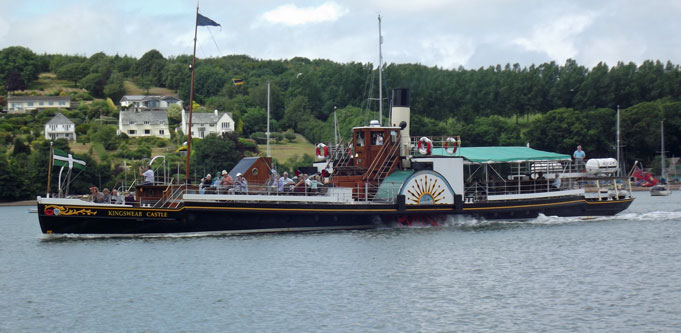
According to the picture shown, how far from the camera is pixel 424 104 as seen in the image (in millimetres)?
121000

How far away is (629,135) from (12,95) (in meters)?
102

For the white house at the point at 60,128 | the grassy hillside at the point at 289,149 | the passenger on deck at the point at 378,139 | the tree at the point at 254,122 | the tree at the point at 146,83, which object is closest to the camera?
the passenger on deck at the point at 378,139

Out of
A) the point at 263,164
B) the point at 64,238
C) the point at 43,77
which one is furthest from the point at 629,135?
the point at 43,77

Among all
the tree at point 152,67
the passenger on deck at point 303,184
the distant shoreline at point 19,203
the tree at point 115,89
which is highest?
the tree at point 152,67

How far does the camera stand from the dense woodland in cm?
10512

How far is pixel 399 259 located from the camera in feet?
108

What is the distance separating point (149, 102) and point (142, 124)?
20.6 meters

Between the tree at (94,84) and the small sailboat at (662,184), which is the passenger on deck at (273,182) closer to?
the small sailboat at (662,184)

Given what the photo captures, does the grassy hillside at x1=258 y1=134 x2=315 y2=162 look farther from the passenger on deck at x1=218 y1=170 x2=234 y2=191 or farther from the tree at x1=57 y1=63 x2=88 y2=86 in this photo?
the tree at x1=57 y1=63 x2=88 y2=86

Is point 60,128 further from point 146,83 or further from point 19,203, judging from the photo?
point 146,83

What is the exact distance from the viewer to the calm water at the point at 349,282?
23.3 metres

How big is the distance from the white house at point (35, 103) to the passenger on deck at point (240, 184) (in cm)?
10981

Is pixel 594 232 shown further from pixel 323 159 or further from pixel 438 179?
pixel 323 159

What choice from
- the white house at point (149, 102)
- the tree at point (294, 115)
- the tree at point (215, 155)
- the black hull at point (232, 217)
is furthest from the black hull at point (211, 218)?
the white house at point (149, 102)
